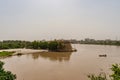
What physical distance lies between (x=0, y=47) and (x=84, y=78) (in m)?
38.5

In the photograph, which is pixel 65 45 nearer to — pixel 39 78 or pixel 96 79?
pixel 39 78

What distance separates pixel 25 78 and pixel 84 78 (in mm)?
3919

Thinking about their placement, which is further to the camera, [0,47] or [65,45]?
[0,47]

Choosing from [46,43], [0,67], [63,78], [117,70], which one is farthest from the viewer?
[46,43]

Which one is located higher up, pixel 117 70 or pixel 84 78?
pixel 117 70

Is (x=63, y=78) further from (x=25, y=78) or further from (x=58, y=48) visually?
(x=58, y=48)

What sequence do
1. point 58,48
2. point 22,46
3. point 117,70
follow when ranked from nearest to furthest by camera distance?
1. point 117,70
2. point 58,48
3. point 22,46

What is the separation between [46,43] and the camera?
1740 inches

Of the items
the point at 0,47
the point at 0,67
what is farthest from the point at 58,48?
the point at 0,67

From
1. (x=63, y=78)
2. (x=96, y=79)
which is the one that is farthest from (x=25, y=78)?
(x=96, y=79)

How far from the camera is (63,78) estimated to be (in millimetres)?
11898

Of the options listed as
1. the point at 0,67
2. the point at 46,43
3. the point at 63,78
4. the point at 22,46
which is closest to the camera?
the point at 0,67

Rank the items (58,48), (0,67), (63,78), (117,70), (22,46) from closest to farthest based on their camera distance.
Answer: (117,70), (0,67), (63,78), (58,48), (22,46)

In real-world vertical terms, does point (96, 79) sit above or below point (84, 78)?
above
